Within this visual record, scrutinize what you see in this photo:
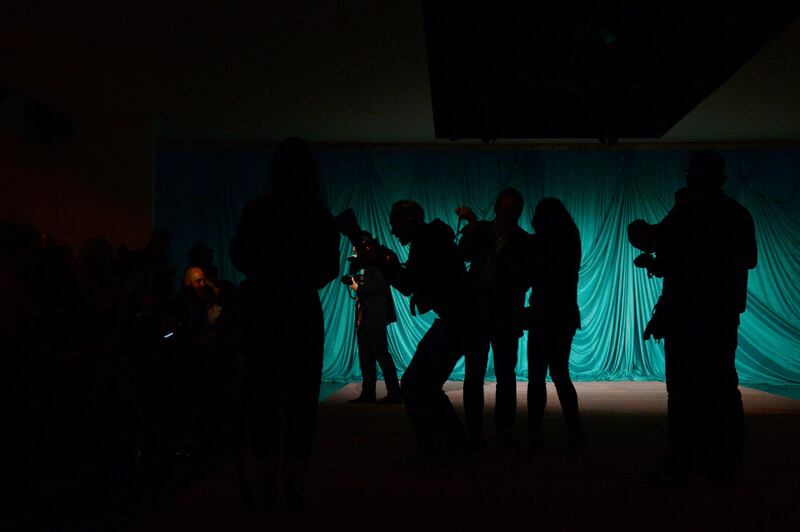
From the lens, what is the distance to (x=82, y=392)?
3.21 metres

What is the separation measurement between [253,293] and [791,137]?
924 cm

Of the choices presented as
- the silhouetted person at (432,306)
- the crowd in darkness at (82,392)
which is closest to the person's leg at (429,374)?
the silhouetted person at (432,306)

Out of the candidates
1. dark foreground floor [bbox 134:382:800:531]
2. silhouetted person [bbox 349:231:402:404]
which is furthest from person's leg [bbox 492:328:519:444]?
silhouetted person [bbox 349:231:402:404]

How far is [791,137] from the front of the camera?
10.4 m

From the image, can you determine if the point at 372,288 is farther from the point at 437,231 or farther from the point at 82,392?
the point at 82,392

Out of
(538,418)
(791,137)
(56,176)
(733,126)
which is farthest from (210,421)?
(791,137)

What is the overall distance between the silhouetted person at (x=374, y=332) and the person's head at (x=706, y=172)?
389 cm

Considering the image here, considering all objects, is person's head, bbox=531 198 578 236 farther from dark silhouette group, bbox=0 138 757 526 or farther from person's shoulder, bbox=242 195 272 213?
person's shoulder, bbox=242 195 272 213

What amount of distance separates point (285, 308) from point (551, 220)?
177cm

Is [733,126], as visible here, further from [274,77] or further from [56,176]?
[56,176]

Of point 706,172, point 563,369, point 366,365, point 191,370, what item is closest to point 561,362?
point 563,369

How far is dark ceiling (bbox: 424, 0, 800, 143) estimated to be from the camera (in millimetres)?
6180

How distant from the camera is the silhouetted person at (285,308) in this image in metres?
2.97

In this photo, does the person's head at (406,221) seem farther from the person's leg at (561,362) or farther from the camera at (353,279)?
the camera at (353,279)
